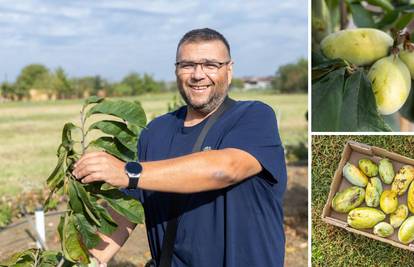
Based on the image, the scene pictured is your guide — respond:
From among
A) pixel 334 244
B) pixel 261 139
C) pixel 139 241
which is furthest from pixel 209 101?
pixel 139 241

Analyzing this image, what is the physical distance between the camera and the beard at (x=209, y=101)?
78.9 inches

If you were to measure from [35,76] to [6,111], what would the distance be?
22417mm

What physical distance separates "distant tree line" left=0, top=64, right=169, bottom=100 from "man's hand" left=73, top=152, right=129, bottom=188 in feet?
130

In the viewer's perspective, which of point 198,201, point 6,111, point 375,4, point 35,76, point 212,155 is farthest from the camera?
point 35,76

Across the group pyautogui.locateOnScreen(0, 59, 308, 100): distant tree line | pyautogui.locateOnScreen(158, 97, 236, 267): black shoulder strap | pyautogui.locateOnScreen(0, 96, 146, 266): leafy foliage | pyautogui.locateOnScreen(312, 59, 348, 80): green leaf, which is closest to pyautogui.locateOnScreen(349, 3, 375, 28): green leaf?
pyautogui.locateOnScreen(312, 59, 348, 80): green leaf

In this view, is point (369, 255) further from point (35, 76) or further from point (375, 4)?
point (35, 76)

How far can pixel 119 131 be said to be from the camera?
169 centimetres

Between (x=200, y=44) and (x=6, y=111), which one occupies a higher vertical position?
(x=200, y=44)

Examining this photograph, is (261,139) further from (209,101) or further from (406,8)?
(406,8)

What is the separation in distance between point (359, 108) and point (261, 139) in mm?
332

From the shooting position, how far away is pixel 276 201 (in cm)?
204

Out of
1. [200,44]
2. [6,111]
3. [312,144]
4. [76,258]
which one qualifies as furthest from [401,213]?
[6,111]

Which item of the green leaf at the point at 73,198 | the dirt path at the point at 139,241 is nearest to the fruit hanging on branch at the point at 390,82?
the green leaf at the point at 73,198

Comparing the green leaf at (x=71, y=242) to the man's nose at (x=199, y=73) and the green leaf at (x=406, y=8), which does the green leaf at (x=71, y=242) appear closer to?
the man's nose at (x=199, y=73)
